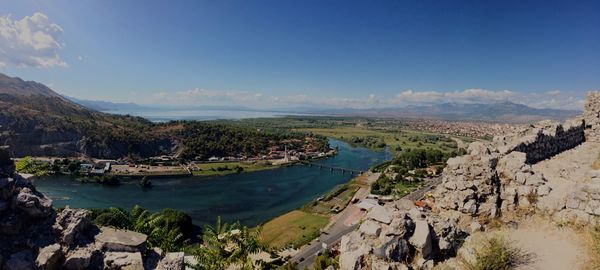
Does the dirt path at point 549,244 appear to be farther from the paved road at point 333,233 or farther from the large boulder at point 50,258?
the paved road at point 333,233

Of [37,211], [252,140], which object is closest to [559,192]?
[37,211]

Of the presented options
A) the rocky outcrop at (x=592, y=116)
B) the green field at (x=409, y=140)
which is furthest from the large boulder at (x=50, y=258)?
the green field at (x=409, y=140)

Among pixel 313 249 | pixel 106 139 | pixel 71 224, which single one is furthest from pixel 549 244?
pixel 106 139

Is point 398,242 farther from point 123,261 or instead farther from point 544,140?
point 544,140

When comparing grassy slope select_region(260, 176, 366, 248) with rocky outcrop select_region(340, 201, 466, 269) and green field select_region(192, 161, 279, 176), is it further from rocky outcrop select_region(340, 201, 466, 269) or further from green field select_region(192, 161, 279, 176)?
green field select_region(192, 161, 279, 176)

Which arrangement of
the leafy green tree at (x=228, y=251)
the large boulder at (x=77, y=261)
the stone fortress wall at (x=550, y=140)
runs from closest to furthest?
1. the large boulder at (x=77, y=261)
2. the leafy green tree at (x=228, y=251)
3. the stone fortress wall at (x=550, y=140)

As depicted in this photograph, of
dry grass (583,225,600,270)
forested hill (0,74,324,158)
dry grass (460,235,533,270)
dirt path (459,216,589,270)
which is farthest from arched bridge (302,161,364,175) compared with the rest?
dry grass (460,235,533,270)
